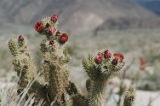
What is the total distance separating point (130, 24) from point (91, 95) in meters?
155

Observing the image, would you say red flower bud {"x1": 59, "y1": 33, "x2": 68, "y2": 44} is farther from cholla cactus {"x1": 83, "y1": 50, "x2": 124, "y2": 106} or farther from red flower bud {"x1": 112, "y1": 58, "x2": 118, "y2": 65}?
red flower bud {"x1": 112, "y1": 58, "x2": 118, "y2": 65}

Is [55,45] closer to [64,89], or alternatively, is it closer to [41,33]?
[41,33]

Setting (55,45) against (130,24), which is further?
(130,24)

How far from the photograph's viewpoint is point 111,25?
514ft

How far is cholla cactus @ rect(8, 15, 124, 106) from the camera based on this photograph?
2.79m

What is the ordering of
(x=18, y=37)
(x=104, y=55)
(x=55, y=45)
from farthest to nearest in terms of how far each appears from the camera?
(x=18, y=37), (x=55, y=45), (x=104, y=55)

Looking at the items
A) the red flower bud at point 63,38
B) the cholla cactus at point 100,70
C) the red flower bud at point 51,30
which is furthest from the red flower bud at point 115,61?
the red flower bud at point 51,30

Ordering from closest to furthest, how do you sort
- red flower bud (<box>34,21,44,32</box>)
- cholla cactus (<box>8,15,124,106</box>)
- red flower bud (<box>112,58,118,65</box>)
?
1. red flower bud (<box>112,58,118,65</box>)
2. cholla cactus (<box>8,15,124,106</box>)
3. red flower bud (<box>34,21,44,32</box>)

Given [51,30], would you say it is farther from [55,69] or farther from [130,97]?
[130,97]

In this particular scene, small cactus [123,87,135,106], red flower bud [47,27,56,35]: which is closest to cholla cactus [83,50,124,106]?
small cactus [123,87,135,106]

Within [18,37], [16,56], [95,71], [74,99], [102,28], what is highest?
[102,28]

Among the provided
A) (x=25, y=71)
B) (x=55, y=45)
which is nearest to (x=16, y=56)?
(x=25, y=71)

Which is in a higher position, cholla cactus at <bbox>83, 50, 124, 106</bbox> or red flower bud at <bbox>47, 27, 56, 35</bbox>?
red flower bud at <bbox>47, 27, 56, 35</bbox>

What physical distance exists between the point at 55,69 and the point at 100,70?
45 cm
